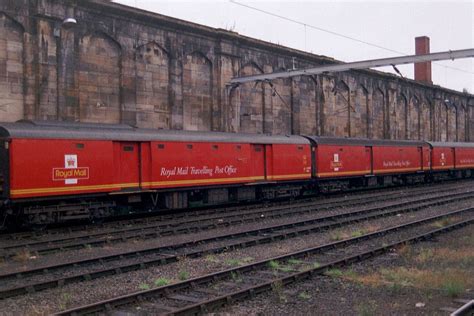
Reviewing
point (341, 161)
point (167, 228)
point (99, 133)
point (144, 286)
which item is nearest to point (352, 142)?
point (341, 161)

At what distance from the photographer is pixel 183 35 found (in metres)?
26.5

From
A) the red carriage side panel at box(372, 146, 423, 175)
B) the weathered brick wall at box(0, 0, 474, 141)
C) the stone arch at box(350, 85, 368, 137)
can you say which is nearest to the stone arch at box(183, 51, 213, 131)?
the weathered brick wall at box(0, 0, 474, 141)

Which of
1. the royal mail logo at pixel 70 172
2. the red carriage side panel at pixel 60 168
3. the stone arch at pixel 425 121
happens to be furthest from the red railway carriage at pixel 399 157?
the royal mail logo at pixel 70 172

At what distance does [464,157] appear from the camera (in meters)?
40.7

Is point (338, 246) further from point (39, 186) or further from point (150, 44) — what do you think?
point (150, 44)

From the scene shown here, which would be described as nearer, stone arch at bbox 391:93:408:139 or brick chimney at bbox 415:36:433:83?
stone arch at bbox 391:93:408:139

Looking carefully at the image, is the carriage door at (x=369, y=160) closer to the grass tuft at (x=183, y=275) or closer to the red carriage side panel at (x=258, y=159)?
the red carriage side panel at (x=258, y=159)

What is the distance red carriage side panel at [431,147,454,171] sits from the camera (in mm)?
36378

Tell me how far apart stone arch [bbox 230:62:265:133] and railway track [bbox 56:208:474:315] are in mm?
17417

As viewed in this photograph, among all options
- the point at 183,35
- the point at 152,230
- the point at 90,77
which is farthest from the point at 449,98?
the point at 152,230

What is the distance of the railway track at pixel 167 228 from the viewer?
1219cm

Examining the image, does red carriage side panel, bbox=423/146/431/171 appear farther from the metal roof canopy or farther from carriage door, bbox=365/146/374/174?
the metal roof canopy

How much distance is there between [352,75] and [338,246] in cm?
3087

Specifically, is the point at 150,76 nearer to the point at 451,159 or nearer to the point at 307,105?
the point at 307,105
